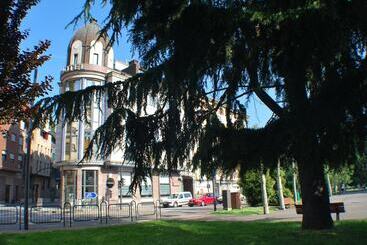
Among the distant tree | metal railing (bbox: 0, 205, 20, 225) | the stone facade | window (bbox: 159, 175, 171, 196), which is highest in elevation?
the stone facade

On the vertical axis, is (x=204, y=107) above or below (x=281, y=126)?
above

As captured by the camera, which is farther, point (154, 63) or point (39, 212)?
point (39, 212)

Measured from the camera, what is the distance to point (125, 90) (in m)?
10.7

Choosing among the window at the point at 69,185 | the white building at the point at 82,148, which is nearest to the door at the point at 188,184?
the white building at the point at 82,148

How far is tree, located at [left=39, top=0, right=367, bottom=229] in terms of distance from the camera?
274 inches

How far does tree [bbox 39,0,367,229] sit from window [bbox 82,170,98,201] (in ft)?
139

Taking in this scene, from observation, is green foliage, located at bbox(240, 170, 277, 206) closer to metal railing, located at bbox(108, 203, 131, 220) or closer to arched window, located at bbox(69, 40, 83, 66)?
metal railing, located at bbox(108, 203, 131, 220)

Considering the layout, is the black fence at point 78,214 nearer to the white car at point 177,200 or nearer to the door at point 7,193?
the white car at point 177,200

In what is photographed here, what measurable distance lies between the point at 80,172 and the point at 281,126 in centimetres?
4478

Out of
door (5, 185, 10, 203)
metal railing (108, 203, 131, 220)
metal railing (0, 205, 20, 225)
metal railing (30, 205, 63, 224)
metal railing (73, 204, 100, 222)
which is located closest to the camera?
metal railing (0, 205, 20, 225)

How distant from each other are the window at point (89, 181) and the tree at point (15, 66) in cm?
4415

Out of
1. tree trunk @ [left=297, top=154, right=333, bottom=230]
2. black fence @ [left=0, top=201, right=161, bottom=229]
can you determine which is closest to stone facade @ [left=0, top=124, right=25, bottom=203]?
black fence @ [left=0, top=201, right=161, bottom=229]

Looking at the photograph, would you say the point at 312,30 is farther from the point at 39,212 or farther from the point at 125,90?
the point at 39,212

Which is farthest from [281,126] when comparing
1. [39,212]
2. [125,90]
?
[39,212]
